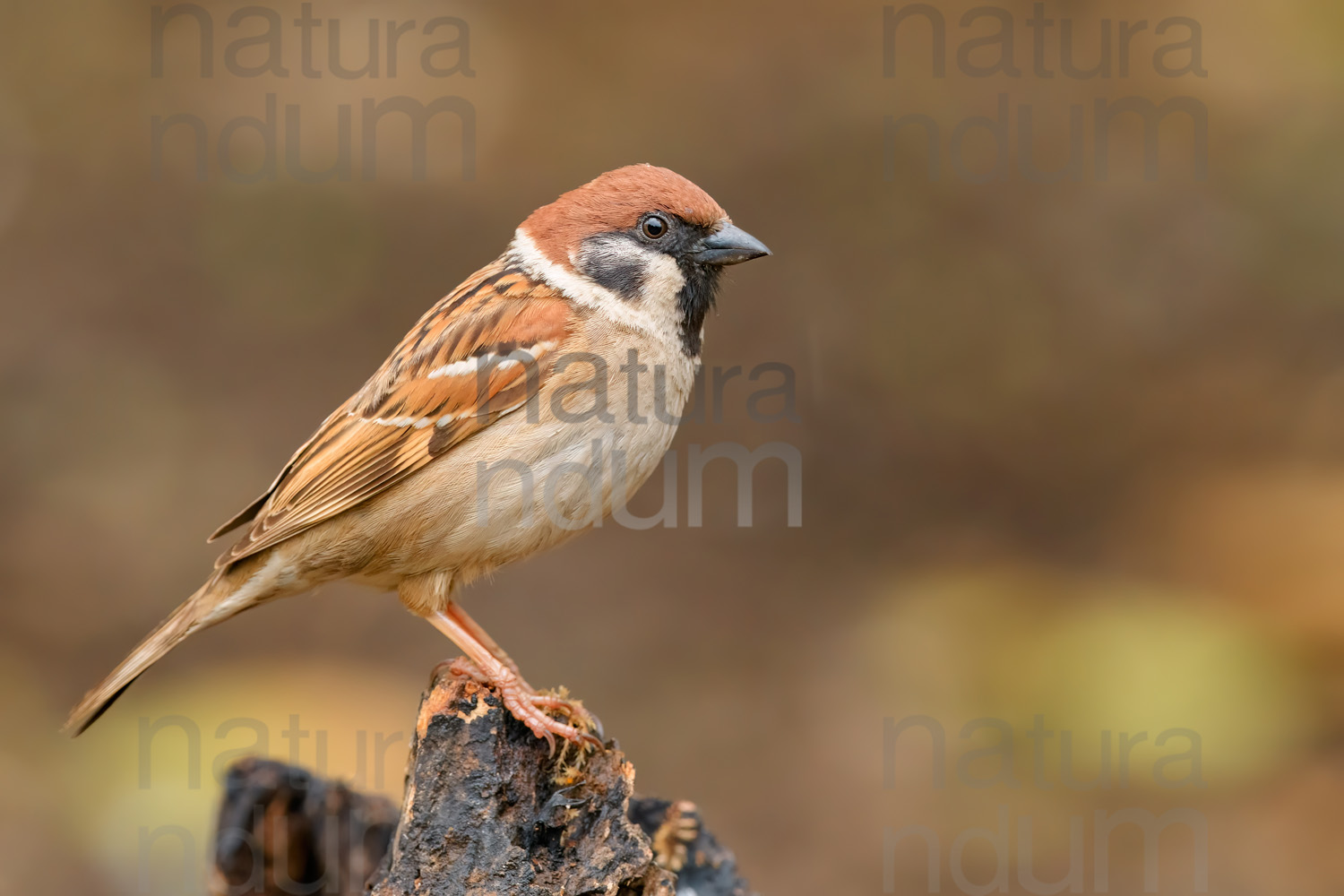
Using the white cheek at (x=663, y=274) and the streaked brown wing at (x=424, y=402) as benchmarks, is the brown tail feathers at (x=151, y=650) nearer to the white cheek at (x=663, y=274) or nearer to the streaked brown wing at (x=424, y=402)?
the streaked brown wing at (x=424, y=402)

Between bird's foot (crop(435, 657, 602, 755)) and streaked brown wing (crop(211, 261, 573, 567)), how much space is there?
22.8 inches

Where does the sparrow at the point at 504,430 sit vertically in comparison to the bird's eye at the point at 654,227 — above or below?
below

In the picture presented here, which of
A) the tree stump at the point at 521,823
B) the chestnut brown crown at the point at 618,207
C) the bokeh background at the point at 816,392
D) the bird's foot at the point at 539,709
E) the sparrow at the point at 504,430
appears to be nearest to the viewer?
the tree stump at the point at 521,823

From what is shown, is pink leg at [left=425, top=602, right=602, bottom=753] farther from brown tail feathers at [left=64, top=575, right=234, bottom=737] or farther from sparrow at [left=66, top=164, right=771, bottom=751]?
brown tail feathers at [left=64, top=575, right=234, bottom=737]

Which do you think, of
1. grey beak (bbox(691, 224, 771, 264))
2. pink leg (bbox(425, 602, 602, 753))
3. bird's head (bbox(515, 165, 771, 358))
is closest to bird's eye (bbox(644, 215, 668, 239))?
bird's head (bbox(515, 165, 771, 358))

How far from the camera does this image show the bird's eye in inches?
133

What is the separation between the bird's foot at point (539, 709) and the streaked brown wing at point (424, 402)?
0.58 metres

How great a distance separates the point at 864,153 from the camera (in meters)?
6.47

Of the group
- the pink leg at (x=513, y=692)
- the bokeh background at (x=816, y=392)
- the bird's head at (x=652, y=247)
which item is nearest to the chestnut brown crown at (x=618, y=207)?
the bird's head at (x=652, y=247)

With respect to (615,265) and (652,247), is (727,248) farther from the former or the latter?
(615,265)

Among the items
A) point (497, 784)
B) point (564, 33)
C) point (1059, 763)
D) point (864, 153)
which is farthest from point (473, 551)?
point (564, 33)

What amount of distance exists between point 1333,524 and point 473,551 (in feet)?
14.6

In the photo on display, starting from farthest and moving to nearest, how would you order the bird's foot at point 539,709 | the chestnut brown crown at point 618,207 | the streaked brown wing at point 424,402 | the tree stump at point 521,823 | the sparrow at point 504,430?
1. the chestnut brown crown at point 618,207
2. the streaked brown wing at point 424,402
3. the sparrow at point 504,430
4. the bird's foot at point 539,709
5. the tree stump at point 521,823

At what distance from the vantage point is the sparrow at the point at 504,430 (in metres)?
3.10
